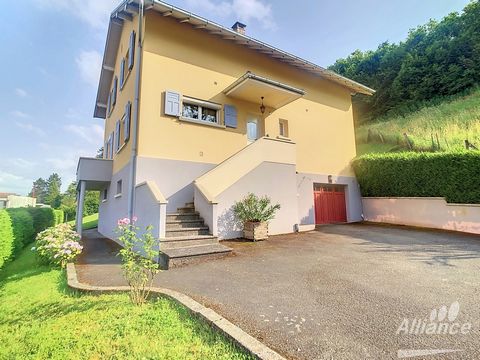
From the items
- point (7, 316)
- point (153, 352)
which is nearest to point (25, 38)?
point (7, 316)

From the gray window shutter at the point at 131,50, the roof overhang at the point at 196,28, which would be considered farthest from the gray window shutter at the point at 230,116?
the gray window shutter at the point at 131,50

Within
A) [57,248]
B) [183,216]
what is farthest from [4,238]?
[183,216]

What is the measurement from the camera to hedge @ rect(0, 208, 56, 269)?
7914 mm

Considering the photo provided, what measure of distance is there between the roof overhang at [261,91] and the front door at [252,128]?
0.86 m

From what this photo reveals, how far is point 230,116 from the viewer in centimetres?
1121

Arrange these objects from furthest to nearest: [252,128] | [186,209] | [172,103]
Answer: [252,128] < [172,103] < [186,209]

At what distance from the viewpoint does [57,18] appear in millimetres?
10070

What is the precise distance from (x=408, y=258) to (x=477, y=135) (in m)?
13.7

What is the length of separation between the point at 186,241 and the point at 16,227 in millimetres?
8639

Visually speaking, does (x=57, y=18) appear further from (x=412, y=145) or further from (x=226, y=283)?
(x=412, y=145)

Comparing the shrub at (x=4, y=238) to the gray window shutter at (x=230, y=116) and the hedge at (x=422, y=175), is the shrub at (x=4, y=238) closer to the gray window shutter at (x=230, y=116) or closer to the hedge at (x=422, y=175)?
the gray window shutter at (x=230, y=116)

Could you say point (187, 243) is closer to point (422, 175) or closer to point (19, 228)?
point (19, 228)

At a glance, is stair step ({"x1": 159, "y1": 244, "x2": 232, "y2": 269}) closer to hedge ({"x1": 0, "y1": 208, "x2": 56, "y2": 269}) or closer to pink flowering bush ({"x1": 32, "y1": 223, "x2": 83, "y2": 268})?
pink flowering bush ({"x1": 32, "y1": 223, "x2": 83, "y2": 268})

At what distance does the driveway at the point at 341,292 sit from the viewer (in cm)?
272
